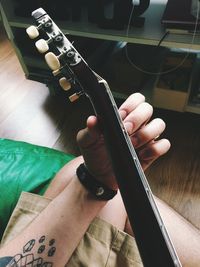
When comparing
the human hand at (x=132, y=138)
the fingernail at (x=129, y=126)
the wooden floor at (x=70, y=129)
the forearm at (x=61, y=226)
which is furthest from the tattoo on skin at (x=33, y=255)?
the wooden floor at (x=70, y=129)

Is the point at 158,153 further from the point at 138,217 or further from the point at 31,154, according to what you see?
the point at 31,154

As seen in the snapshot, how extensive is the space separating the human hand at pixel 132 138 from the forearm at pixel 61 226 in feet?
0.20

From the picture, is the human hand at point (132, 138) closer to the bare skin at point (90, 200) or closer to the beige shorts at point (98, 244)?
the bare skin at point (90, 200)

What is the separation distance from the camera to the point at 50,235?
522 mm

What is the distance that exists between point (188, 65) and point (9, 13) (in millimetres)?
959

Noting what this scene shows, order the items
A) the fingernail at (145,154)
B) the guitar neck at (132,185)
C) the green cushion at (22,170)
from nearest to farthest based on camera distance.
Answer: the guitar neck at (132,185) → the fingernail at (145,154) → the green cushion at (22,170)


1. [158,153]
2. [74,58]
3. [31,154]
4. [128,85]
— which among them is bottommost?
[128,85]

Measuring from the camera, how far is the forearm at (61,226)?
1.69 feet

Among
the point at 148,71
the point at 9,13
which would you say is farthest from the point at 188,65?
the point at 9,13

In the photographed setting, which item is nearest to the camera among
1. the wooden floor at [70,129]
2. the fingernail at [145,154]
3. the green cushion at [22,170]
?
the fingernail at [145,154]

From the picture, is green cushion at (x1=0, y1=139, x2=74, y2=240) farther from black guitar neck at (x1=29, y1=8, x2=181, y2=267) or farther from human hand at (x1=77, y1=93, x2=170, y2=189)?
black guitar neck at (x1=29, y1=8, x2=181, y2=267)

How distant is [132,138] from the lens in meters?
0.48

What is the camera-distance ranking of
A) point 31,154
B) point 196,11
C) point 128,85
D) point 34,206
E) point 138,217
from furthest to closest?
point 128,85
point 196,11
point 31,154
point 34,206
point 138,217

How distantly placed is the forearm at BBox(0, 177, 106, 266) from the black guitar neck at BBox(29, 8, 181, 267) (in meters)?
0.17
